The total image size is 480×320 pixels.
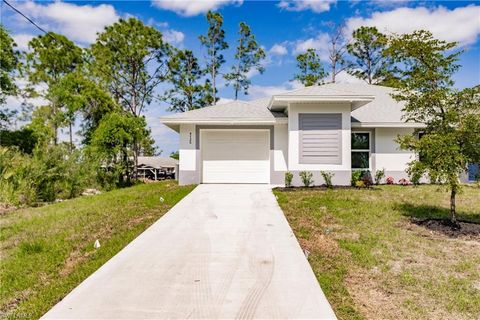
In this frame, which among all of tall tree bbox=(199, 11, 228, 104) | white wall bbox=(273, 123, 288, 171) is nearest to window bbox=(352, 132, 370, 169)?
white wall bbox=(273, 123, 288, 171)

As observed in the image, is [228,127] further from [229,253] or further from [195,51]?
[195,51]

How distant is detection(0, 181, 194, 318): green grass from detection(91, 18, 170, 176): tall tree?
1800 cm

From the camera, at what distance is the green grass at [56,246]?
381 centimetres

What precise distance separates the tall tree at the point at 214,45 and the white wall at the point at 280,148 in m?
17.7

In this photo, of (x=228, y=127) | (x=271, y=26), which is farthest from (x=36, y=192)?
(x=271, y=26)

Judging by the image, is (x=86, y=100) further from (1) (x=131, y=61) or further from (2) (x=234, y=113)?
(2) (x=234, y=113)

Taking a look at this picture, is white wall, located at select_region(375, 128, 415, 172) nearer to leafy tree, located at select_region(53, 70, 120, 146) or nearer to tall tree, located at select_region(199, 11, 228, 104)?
tall tree, located at select_region(199, 11, 228, 104)

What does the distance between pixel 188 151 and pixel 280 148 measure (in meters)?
4.03

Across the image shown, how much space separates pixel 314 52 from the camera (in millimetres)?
29016

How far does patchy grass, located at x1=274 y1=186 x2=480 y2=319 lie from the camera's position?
3.46m

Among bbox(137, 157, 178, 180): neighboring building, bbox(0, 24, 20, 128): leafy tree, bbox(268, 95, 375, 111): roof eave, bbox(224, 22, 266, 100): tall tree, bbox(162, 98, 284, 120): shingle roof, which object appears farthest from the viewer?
bbox(137, 157, 178, 180): neighboring building

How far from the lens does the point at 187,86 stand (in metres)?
29.6

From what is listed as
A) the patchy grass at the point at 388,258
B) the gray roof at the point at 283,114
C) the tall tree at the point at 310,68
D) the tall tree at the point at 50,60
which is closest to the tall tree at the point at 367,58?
the tall tree at the point at 310,68

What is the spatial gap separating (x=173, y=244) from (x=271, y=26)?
15766mm
